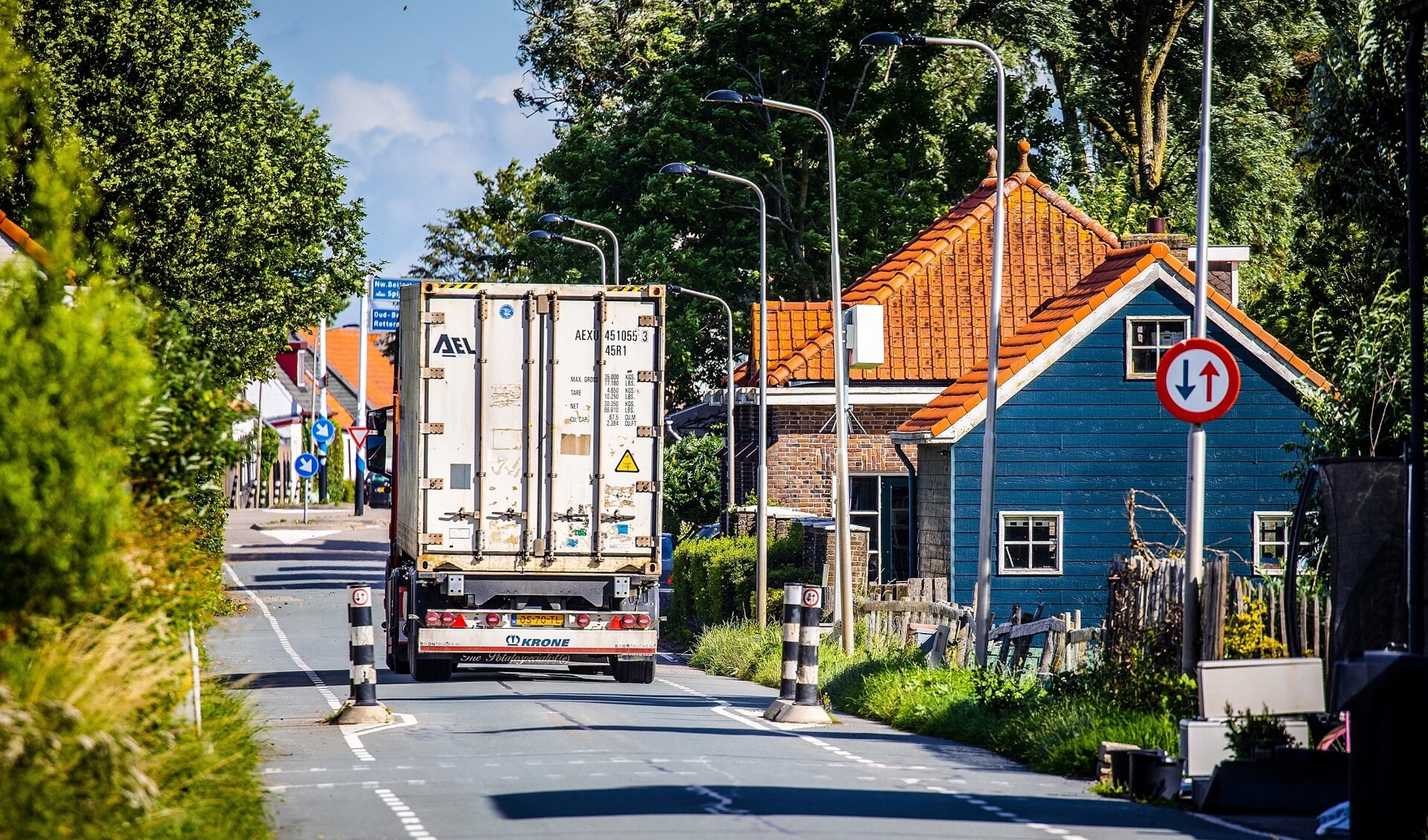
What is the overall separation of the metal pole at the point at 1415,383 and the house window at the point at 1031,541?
18.7 metres

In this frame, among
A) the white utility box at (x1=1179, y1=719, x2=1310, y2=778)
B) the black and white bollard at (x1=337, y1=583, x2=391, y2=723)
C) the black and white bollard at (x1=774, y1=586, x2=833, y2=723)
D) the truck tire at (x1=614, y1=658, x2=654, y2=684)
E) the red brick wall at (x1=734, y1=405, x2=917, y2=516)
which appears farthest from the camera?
the red brick wall at (x1=734, y1=405, x2=917, y2=516)

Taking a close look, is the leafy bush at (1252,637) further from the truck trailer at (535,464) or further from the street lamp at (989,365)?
the truck trailer at (535,464)

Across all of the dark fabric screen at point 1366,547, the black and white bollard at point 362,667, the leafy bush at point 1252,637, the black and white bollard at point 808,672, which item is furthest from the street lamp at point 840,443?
the dark fabric screen at point 1366,547

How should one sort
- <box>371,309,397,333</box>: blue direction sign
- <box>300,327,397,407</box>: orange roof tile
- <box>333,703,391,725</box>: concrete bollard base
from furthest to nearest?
<box>300,327,397,407</box>: orange roof tile → <box>371,309,397,333</box>: blue direction sign → <box>333,703,391,725</box>: concrete bollard base

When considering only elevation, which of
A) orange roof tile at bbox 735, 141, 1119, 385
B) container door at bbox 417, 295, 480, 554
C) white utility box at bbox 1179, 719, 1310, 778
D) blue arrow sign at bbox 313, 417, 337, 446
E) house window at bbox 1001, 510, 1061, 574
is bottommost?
white utility box at bbox 1179, 719, 1310, 778

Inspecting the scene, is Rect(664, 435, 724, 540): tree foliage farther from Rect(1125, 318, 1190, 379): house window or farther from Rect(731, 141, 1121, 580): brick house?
Rect(1125, 318, 1190, 379): house window

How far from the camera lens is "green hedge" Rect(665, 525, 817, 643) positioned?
30453mm

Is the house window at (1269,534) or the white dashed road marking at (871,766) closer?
the white dashed road marking at (871,766)

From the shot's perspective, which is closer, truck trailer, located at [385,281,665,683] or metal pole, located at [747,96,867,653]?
truck trailer, located at [385,281,665,683]

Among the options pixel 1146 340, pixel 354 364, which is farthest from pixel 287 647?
pixel 354 364

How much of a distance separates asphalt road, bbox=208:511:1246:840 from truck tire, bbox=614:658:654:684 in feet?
0.76

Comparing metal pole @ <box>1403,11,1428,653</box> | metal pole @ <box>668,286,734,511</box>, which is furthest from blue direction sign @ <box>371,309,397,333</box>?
metal pole @ <box>1403,11,1428,653</box>

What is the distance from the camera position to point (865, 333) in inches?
1187

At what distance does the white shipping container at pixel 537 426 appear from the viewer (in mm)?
20391
